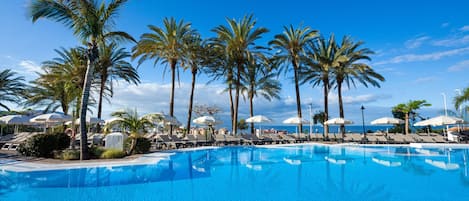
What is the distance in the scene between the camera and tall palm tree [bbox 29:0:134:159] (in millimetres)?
10188

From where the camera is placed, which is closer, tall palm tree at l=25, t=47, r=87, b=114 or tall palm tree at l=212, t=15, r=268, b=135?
tall palm tree at l=25, t=47, r=87, b=114

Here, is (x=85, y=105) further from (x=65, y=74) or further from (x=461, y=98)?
(x=461, y=98)

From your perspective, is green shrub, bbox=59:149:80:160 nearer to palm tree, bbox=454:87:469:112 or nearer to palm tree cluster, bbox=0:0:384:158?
palm tree cluster, bbox=0:0:384:158

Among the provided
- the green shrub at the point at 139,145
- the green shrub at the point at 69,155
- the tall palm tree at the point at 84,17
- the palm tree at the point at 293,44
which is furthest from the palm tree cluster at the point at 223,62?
the tall palm tree at the point at 84,17

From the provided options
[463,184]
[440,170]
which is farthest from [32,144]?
[440,170]

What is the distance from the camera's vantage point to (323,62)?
82.1 feet

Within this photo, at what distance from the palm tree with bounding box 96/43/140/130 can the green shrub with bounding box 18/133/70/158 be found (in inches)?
400

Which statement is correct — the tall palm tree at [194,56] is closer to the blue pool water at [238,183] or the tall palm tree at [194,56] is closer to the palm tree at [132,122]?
the palm tree at [132,122]

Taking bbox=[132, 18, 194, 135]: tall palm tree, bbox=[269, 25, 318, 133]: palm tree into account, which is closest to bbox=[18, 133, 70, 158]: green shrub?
bbox=[132, 18, 194, 135]: tall palm tree

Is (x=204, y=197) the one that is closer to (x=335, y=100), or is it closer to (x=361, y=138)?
(x=361, y=138)

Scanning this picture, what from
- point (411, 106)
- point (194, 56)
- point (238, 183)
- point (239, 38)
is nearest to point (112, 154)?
point (238, 183)

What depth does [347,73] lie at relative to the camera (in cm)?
2536

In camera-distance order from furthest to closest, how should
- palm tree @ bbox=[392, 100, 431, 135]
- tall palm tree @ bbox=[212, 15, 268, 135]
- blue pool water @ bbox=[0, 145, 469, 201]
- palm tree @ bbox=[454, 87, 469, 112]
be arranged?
palm tree @ bbox=[392, 100, 431, 135]
palm tree @ bbox=[454, 87, 469, 112]
tall palm tree @ bbox=[212, 15, 268, 135]
blue pool water @ bbox=[0, 145, 469, 201]

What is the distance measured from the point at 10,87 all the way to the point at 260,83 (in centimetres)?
2448
